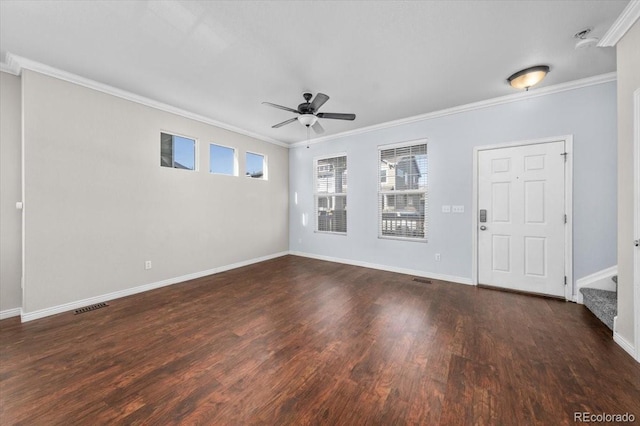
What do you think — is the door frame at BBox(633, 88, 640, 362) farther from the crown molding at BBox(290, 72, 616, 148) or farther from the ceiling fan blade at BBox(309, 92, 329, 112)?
the ceiling fan blade at BBox(309, 92, 329, 112)

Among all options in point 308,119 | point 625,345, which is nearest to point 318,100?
point 308,119

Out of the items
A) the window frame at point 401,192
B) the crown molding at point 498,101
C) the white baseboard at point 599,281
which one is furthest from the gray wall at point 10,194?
the white baseboard at point 599,281

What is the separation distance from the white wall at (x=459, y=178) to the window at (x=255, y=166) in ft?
2.77

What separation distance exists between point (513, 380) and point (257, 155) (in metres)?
5.44

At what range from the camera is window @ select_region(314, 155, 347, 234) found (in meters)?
5.42

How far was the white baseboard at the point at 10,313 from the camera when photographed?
2764 mm

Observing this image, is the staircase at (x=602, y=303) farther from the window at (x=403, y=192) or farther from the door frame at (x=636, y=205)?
the window at (x=403, y=192)

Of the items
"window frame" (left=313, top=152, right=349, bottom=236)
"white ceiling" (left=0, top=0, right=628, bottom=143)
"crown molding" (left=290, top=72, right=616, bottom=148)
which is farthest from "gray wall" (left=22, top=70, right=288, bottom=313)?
"crown molding" (left=290, top=72, right=616, bottom=148)

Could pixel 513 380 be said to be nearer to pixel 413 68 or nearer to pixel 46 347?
pixel 413 68

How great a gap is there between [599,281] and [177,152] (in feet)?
21.0

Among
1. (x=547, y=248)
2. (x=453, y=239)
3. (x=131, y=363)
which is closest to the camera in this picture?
(x=131, y=363)

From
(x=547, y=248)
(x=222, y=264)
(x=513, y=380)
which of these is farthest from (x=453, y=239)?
(x=222, y=264)

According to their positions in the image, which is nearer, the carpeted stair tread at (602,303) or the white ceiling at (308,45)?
the white ceiling at (308,45)

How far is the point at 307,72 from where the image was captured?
2865 millimetres
